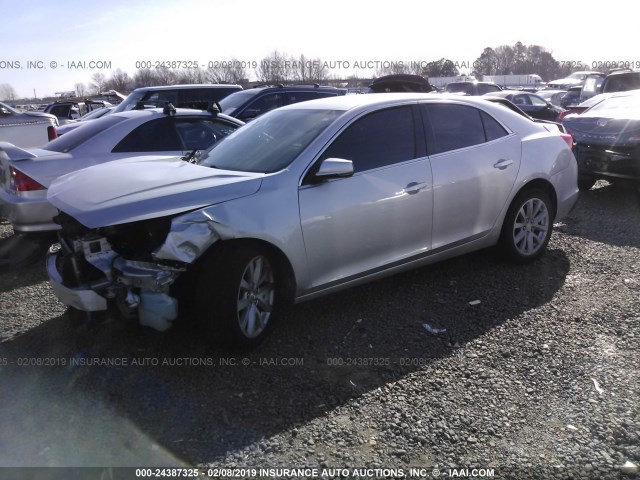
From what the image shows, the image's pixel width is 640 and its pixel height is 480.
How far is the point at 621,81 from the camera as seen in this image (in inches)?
643

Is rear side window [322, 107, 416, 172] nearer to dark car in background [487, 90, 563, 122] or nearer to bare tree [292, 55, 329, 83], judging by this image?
dark car in background [487, 90, 563, 122]

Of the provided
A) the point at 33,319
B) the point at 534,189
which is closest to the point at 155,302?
the point at 33,319

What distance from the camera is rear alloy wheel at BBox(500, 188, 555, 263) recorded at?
527cm

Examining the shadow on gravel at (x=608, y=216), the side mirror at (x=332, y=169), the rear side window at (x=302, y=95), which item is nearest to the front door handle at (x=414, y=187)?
the side mirror at (x=332, y=169)

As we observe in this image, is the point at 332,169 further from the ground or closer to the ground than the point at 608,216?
further from the ground

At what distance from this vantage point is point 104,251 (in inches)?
149

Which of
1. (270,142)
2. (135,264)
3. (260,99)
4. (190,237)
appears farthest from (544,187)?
(260,99)

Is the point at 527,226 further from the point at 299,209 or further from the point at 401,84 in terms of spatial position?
the point at 401,84

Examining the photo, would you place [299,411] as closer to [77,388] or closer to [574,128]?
[77,388]

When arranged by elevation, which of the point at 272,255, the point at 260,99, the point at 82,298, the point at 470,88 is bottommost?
the point at 82,298

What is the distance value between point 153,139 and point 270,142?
8.42 feet

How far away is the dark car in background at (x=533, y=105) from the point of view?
57.8 feet

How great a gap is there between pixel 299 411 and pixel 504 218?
2948 mm

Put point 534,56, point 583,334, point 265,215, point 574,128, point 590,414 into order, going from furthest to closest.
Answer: point 534,56, point 574,128, point 583,334, point 265,215, point 590,414
